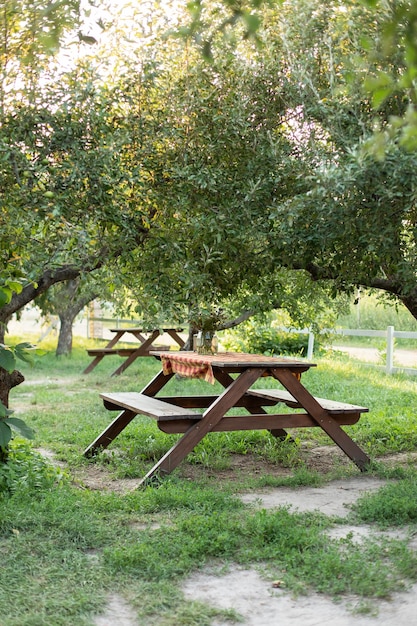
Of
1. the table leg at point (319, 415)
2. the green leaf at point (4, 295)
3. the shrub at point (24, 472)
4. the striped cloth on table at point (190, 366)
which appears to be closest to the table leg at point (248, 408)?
the striped cloth on table at point (190, 366)

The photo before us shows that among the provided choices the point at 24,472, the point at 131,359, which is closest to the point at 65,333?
the point at 131,359

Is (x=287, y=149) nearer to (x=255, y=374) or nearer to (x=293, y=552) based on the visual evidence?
(x=255, y=374)

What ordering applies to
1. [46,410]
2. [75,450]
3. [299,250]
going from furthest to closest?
[46,410] < [75,450] < [299,250]

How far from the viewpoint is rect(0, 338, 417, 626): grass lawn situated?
3.68 metres

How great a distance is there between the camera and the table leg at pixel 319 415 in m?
6.22

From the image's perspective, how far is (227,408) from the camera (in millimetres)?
6023

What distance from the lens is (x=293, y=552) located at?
419 cm

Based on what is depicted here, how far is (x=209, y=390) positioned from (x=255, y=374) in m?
5.71

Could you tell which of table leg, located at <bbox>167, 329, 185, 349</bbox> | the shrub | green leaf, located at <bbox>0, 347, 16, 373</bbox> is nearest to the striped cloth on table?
A: the shrub

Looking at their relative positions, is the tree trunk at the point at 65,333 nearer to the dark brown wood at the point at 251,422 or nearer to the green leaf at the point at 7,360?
the dark brown wood at the point at 251,422

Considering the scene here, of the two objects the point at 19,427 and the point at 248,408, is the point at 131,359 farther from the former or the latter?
the point at 19,427

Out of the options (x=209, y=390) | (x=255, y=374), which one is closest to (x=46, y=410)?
(x=209, y=390)

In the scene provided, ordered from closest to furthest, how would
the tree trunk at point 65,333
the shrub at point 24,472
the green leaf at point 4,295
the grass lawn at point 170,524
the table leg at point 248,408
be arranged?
the grass lawn at point 170,524
the green leaf at point 4,295
the shrub at point 24,472
the table leg at point 248,408
the tree trunk at point 65,333

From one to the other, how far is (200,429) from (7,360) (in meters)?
1.90
